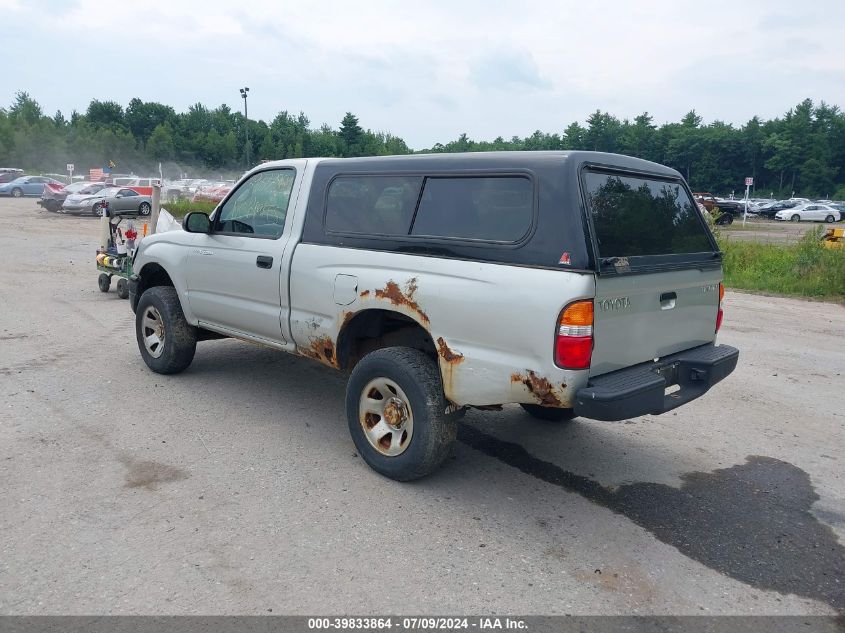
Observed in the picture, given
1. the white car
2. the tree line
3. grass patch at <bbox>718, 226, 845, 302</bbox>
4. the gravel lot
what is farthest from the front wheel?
the tree line

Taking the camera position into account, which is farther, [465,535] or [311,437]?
[311,437]

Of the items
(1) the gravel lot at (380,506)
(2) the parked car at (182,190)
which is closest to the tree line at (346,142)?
(2) the parked car at (182,190)

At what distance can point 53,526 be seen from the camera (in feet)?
11.8

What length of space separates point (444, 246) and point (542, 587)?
1958 mm

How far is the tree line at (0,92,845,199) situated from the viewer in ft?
258

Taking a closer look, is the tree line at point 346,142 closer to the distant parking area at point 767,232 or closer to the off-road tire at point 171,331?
the distant parking area at point 767,232

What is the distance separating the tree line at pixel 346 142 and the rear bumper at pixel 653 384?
7281 cm

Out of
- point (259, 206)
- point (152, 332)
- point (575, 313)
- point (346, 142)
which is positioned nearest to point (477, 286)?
point (575, 313)

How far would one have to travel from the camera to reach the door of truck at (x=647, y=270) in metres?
3.65

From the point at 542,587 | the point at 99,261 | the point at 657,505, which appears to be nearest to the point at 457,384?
the point at 542,587

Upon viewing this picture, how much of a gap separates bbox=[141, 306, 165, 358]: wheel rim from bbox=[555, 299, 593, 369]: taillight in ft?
13.9

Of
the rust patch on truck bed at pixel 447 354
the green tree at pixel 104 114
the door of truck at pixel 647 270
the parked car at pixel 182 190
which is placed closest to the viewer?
the door of truck at pixel 647 270

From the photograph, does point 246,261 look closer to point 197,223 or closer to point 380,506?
point 197,223

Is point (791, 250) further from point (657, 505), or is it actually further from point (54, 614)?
point (54, 614)
